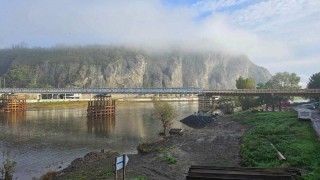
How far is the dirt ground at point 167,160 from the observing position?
29.4 metres

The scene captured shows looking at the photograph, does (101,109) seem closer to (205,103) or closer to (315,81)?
(205,103)

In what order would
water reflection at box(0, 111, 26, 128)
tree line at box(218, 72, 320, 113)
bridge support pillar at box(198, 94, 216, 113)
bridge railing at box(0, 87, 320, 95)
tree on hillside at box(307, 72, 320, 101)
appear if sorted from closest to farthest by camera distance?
water reflection at box(0, 111, 26, 128) < bridge railing at box(0, 87, 320, 95) < tree line at box(218, 72, 320, 113) < bridge support pillar at box(198, 94, 216, 113) < tree on hillside at box(307, 72, 320, 101)

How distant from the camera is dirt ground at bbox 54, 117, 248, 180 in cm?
2941

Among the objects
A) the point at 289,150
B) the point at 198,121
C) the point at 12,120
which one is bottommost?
the point at 12,120

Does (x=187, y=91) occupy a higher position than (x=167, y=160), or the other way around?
(x=187, y=91)

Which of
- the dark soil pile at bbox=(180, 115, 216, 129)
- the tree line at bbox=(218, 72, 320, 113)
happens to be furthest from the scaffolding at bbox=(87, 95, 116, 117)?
the tree line at bbox=(218, 72, 320, 113)

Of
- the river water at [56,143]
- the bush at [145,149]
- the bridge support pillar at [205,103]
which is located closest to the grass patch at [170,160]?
the bush at [145,149]

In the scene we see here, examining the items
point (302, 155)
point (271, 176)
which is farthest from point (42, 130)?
point (271, 176)

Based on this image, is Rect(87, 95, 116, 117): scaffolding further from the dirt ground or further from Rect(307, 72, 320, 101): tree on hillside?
Rect(307, 72, 320, 101): tree on hillside

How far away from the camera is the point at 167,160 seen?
33.8m

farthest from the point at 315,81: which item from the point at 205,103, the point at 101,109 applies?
the point at 101,109

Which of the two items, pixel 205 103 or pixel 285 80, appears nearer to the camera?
pixel 205 103

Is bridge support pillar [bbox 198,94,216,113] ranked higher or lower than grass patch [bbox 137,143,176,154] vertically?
higher

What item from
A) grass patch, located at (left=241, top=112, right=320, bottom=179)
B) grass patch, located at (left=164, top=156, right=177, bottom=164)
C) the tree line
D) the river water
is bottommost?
the river water
